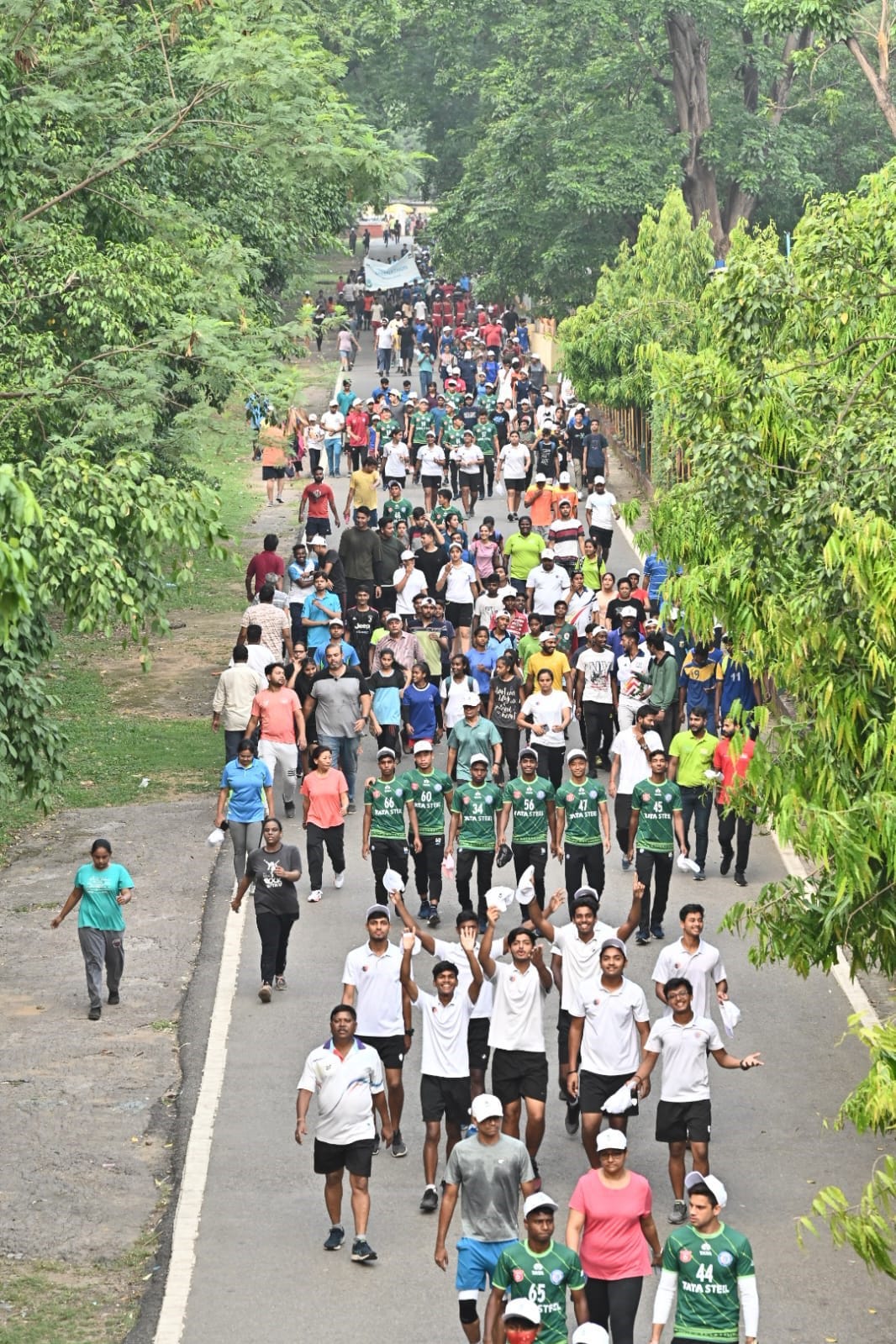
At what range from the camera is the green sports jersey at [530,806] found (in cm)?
1530

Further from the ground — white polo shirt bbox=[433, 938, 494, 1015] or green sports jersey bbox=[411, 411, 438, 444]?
green sports jersey bbox=[411, 411, 438, 444]

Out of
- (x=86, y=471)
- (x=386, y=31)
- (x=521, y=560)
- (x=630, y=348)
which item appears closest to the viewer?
(x=86, y=471)

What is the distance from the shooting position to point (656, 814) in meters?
15.1

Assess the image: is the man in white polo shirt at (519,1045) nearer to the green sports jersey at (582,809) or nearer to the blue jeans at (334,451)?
the green sports jersey at (582,809)

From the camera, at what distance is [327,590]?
807 inches

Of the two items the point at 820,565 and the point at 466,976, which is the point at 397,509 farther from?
the point at 820,565

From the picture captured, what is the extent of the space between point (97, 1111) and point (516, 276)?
3776cm

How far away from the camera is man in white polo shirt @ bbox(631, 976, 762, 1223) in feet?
37.2

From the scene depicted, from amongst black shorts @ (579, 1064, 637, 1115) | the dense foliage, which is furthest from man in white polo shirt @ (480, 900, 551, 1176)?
the dense foliage

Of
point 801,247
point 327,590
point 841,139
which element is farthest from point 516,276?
point 801,247

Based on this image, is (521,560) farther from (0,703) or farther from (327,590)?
(0,703)

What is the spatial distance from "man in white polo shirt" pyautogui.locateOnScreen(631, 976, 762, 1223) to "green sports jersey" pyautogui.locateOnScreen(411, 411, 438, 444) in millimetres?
22669

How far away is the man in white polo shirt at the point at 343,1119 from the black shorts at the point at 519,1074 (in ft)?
3.03

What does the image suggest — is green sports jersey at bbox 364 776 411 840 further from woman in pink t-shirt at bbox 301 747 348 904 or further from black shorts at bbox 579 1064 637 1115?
black shorts at bbox 579 1064 637 1115
